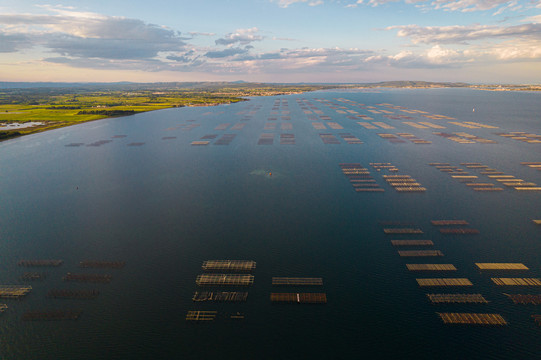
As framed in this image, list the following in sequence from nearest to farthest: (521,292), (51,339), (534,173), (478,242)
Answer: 1. (51,339)
2. (521,292)
3. (478,242)
4. (534,173)

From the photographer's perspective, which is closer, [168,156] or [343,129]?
[168,156]

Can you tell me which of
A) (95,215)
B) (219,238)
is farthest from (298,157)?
(95,215)

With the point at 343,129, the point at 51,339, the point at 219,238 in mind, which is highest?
the point at 343,129

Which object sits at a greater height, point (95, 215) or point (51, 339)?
point (95, 215)

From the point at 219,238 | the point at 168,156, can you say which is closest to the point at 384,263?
the point at 219,238

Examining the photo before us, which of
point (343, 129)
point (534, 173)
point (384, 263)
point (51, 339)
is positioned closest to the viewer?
point (51, 339)

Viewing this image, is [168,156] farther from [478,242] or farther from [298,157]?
[478,242]

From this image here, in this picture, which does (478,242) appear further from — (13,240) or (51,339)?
(13,240)
